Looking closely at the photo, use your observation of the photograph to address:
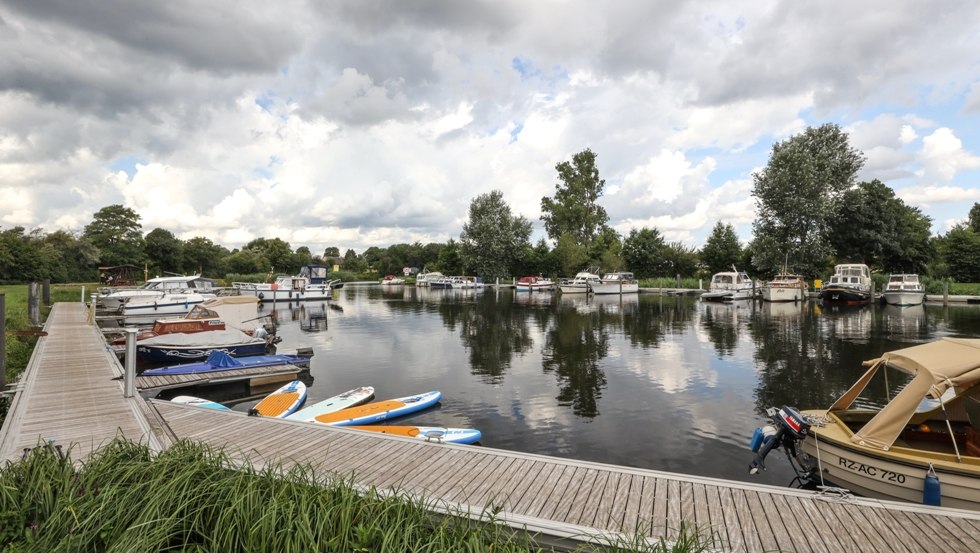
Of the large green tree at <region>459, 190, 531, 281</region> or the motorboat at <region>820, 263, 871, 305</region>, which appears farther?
the large green tree at <region>459, 190, 531, 281</region>

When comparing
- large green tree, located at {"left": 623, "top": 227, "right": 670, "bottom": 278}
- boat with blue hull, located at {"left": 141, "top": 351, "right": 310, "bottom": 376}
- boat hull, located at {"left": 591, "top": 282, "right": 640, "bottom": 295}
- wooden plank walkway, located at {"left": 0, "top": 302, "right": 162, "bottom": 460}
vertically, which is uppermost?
large green tree, located at {"left": 623, "top": 227, "right": 670, "bottom": 278}

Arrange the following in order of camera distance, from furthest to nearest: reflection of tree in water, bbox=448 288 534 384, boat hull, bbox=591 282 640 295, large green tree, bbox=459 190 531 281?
large green tree, bbox=459 190 531 281 < boat hull, bbox=591 282 640 295 < reflection of tree in water, bbox=448 288 534 384

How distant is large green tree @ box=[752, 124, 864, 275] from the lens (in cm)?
4662

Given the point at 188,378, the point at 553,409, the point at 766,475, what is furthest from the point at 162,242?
the point at 766,475

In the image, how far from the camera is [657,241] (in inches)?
2726

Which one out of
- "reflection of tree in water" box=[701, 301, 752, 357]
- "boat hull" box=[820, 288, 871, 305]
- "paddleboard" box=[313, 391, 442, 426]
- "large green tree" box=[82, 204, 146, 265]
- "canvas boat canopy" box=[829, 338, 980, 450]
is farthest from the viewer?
"large green tree" box=[82, 204, 146, 265]

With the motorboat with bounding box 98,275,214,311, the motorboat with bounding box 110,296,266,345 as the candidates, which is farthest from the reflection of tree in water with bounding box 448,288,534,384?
the motorboat with bounding box 98,275,214,311

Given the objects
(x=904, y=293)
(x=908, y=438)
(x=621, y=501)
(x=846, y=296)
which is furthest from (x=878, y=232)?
(x=621, y=501)

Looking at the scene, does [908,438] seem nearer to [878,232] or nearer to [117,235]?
[878,232]

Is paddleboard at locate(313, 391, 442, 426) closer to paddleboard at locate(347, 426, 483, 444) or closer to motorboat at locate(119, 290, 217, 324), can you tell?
paddleboard at locate(347, 426, 483, 444)

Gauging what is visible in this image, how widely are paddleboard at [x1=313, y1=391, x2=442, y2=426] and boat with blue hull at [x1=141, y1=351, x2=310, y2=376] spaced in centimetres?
545

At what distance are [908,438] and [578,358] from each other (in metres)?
11.4

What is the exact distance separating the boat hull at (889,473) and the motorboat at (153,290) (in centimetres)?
3421

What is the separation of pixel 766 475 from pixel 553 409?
16.0 ft
